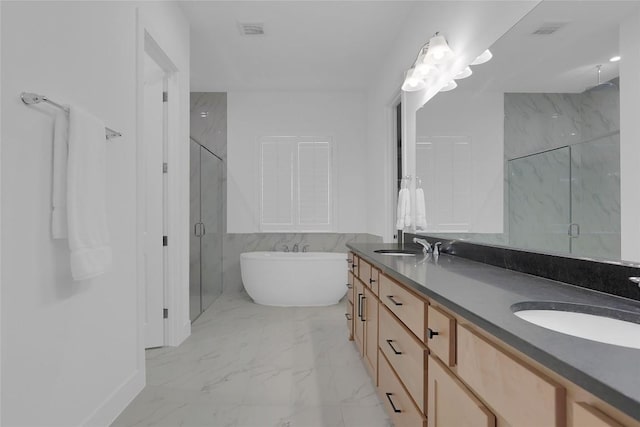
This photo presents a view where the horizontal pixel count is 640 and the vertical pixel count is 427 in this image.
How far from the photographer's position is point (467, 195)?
224 cm

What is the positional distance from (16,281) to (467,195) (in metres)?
2.17

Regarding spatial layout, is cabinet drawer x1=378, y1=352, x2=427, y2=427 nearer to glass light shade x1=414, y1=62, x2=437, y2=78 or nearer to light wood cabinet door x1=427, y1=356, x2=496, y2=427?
light wood cabinet door x1=427, y1=356, x2=496, y2=427

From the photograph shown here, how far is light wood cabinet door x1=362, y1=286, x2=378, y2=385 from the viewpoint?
7.13 feet

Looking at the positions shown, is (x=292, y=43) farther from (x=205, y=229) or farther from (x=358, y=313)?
(x=358, y=313)

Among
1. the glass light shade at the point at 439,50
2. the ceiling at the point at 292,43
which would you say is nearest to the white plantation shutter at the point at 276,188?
the ceiling at the point at 292,43

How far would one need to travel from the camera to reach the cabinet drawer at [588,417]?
0.55 m

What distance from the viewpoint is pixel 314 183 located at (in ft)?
17.0

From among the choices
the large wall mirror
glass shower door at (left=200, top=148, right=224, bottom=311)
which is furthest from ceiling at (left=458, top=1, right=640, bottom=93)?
glass shower door at (left=200, top=148, right=224, bottom=311)

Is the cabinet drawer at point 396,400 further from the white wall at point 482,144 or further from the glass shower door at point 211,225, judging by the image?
the glass shower door at point 211,225

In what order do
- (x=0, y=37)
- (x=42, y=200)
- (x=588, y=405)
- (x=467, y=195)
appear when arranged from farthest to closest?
(x=467, y=195) < (x=42, y=200) < (x=0, y=37) < (x=588, y=405)

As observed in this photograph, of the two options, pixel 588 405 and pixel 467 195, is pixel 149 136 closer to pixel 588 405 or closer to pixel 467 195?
pixel 467 195

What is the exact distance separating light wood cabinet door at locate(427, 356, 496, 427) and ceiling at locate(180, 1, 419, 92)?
2861mm

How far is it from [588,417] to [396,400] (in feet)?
4.03

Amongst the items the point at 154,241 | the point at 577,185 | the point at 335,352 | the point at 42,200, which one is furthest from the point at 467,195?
the point at 154,241
